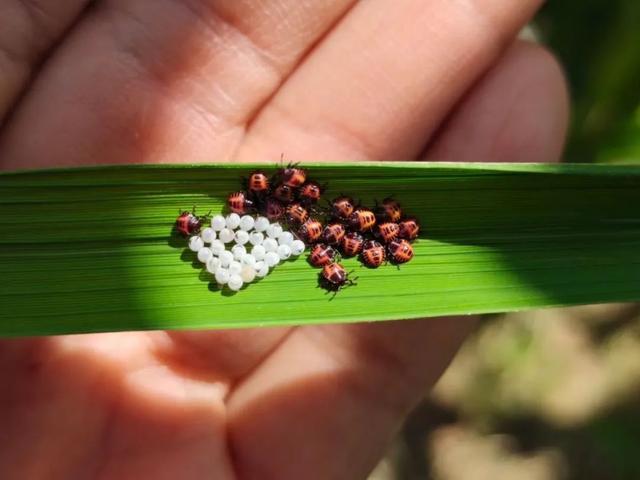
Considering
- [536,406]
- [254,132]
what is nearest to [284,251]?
[254,132]

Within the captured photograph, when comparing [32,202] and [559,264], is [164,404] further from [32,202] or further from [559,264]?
[559,264]

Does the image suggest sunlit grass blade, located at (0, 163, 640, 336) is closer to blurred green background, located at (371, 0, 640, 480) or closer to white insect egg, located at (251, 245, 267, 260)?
white insect egg, located at (251, 245, 267, 260)

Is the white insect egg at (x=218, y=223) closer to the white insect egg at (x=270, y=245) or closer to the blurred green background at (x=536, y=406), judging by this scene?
the white insect egg at (x=270, y=245)

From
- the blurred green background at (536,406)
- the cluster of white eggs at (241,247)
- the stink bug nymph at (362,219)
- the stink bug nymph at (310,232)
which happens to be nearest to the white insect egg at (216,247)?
the cluster of white eggs at (241,247)

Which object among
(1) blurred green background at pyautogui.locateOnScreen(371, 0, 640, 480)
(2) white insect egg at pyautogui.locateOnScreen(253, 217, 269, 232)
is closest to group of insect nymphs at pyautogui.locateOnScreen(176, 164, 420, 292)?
(2) white insect egg at pyautogui.locateOnScreen(253, 217, 269, 232)

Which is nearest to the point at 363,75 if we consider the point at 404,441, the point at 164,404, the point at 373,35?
the point at 373,35
